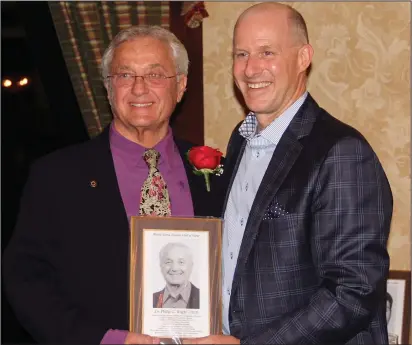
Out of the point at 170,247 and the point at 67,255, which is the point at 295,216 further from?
the point at 67,255

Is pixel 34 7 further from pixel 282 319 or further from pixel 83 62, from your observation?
pixel 282 319

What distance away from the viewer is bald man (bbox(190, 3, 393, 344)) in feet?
8.42

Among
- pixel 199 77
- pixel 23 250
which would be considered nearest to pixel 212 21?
pixel 199 77

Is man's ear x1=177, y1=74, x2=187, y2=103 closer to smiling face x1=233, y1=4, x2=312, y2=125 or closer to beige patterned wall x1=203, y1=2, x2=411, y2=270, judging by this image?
smiling face x1=233, y1=4, x2=312, y2=125

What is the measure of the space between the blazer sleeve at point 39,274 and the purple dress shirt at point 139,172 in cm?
32

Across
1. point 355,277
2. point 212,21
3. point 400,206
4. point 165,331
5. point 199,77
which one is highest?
point 212,21

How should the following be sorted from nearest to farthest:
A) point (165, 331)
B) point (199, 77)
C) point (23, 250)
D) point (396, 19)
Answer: point (165, 331)
point (23, 250)
point (396, 19)
point (199, 77)

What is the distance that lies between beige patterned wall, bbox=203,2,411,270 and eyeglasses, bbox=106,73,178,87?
1128 mm

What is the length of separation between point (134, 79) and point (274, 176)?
0.84 metres

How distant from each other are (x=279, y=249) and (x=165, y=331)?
1.82 ft

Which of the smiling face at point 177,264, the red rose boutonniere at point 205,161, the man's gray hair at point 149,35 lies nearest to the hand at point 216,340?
the smiling face at point 177,264

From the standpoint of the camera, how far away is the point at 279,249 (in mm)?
2688

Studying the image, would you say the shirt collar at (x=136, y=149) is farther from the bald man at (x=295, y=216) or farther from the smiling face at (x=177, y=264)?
the smiling face at (x=177, y=264)

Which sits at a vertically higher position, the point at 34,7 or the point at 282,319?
the point at 34,7
